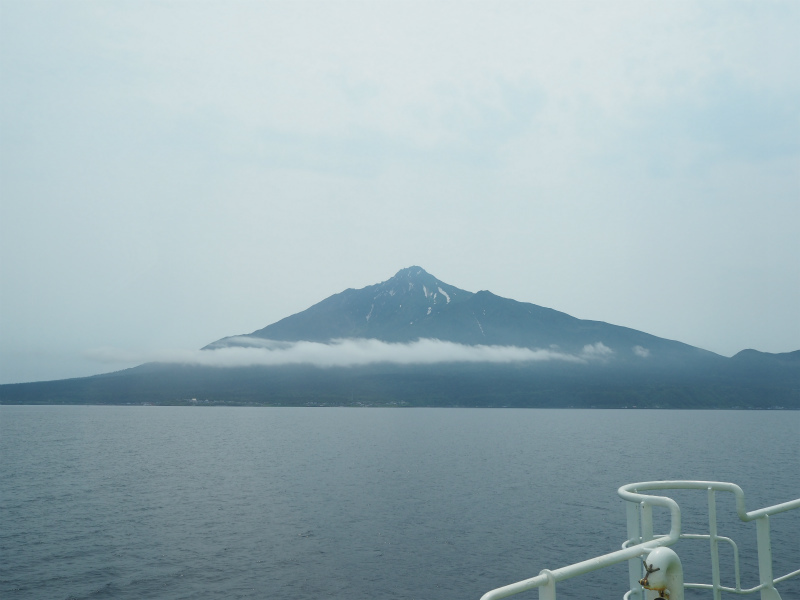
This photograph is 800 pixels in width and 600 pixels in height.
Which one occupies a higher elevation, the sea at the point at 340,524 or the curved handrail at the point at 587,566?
the curved handrail at the point at 587,566

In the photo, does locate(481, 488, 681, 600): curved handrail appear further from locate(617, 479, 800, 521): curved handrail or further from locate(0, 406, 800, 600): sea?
locate(0, 406, 800, 600): sea

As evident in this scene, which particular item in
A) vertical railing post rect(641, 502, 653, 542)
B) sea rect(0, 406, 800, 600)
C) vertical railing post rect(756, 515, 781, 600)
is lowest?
sea rect(0, 406, 800, 600)

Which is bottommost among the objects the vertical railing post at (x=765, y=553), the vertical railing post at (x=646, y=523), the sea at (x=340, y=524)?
the sea at (x=340, y=524)

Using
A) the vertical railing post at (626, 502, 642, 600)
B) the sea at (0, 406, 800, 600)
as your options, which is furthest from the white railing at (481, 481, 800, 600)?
the sea at (0, 406, 800, 600)

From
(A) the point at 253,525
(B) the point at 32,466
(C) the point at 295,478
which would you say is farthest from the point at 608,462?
(B) the point at 32,466

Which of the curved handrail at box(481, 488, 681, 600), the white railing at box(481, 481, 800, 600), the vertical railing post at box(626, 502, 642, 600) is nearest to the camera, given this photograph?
the curved handrail at box(481, 488, 681, 600)

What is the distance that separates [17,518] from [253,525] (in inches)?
708

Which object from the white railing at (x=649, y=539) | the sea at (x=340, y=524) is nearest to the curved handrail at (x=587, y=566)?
the white railing at (x=649, y=539)

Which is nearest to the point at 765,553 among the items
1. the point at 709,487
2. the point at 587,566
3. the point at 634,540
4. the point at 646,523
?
the point at 709,487

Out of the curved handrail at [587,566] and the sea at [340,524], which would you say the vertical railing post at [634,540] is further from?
the sea at [340,524]

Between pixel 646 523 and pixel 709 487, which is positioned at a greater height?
pixel 709 487

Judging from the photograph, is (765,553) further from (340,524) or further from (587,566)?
(340,524)

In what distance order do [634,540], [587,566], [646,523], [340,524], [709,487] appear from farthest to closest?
1. [340,524]
2. [709,487]
3. [634,540]
4. [646,523]
5. [587,566]

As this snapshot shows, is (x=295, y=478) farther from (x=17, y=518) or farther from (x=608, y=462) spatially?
(x=608, y=462)
